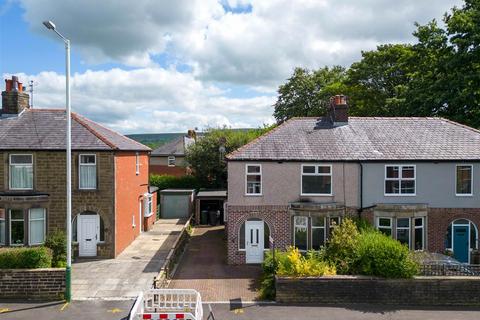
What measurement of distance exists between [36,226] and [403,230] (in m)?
18.9

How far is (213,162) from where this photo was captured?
43375 mm

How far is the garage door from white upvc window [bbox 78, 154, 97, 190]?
16.4m

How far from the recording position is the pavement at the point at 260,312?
15750mm

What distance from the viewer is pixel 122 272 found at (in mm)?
21266

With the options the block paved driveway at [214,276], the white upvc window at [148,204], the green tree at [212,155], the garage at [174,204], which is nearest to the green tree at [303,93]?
the green tree at [212,155]

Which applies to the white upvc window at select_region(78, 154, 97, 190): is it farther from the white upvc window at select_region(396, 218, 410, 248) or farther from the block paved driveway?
the white upvc window at select_region(396, 218, 410, 248)

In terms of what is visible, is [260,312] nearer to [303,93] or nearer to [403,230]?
[403,230]

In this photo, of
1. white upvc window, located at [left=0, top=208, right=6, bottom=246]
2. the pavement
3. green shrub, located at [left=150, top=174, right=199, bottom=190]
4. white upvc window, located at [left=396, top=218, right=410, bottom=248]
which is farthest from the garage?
the pavement

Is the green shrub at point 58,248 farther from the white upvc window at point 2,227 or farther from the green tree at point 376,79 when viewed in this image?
the green tree at point 376,79

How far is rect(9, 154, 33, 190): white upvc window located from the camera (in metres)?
Answer: 23.4

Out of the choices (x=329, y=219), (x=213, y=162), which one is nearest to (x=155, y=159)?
(x=213, y=162)

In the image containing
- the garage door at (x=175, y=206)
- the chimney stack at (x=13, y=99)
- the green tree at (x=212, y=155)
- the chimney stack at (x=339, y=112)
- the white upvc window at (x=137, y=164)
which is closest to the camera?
the chimney stack at (x=13, y=99)

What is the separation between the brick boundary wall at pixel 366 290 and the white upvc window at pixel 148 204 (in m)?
17.6

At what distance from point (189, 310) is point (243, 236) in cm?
949
